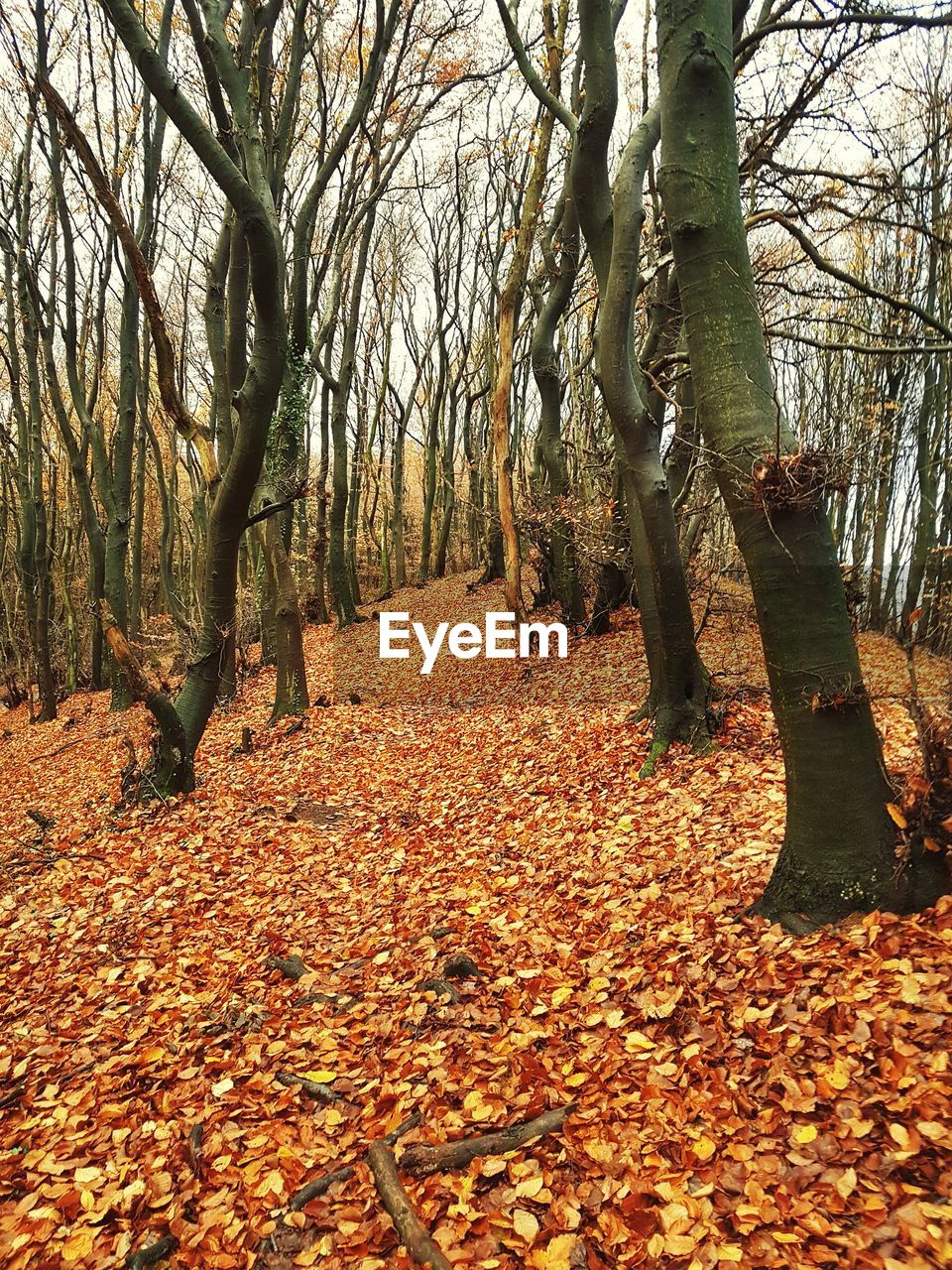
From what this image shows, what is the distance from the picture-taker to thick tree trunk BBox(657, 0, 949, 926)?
122 inches

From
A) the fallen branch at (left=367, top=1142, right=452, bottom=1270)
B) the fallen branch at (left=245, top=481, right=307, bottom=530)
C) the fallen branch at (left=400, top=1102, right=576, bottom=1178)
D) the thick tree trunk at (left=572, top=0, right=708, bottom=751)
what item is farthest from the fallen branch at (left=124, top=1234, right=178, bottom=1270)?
the fallen branch at (left=245, top=481, right=307, bottom=530)

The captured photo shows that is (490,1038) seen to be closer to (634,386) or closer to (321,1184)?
(321,1184)

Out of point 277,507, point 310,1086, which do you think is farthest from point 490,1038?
point 277,507

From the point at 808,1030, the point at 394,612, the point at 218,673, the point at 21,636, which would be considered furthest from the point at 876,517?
the point at 21,636

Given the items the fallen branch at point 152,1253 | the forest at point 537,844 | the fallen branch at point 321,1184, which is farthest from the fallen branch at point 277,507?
the fallen branch at point 152,1253

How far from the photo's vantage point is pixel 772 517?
312cm

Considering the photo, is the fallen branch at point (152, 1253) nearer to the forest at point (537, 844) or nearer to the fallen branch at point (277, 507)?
the forest at point (537, 844)

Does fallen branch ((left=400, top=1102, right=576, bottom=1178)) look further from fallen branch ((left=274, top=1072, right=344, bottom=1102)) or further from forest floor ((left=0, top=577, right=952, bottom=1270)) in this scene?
fallen branch ((left=274, top=1072, right=344, bottom=1102))

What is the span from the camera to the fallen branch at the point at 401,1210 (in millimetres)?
2281

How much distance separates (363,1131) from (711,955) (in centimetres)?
177

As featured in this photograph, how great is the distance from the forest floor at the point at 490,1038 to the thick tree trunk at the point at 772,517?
0.35m

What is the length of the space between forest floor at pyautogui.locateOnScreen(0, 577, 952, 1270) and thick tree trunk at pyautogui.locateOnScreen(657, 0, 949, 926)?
1.14 feet

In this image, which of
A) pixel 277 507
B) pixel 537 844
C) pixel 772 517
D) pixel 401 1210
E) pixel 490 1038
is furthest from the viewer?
pixel 277 507

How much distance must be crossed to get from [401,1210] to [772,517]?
10.1 ft
